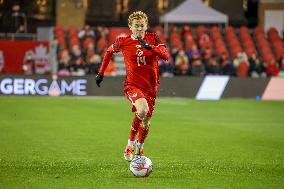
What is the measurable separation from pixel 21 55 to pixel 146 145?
18.2 meters

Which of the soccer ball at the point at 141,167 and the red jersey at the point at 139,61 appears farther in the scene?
the red jersey at the point at 139,61

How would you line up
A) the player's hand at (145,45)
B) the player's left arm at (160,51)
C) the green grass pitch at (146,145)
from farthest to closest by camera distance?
1. the player's left arm at (160,51)
2. the player's hand at (145,45)
3. the green grass pitch at (146,145)

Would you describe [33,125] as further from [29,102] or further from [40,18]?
[40,18]

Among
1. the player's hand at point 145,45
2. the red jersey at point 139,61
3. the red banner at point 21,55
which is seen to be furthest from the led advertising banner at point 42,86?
the player's hand at point 145,45

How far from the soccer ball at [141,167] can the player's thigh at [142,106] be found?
834 millimetres

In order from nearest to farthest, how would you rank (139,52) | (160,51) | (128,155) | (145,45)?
1. (145,45)
2. (160,51)
3. (139,52)
4. (128,155)

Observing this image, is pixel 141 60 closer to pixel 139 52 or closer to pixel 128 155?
pixel 139 52

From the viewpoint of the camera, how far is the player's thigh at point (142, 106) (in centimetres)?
1123

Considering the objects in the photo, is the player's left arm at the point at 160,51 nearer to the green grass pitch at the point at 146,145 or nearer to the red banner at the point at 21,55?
the green grass pitch at the point at 146,145

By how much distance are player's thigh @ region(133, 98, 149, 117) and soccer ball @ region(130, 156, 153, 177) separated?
0.83 meters

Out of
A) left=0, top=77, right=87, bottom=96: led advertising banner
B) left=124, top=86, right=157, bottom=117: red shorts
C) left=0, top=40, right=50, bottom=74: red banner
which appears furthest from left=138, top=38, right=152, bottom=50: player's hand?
left=0, top=40, right=50, bottom=74: red banner

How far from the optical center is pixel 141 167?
34.8 ft

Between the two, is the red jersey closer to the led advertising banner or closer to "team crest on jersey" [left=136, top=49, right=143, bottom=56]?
"team crest on jersey" [left=136, top=49, right=143, bottom=56]

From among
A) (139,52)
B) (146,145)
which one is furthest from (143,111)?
(146,145)
